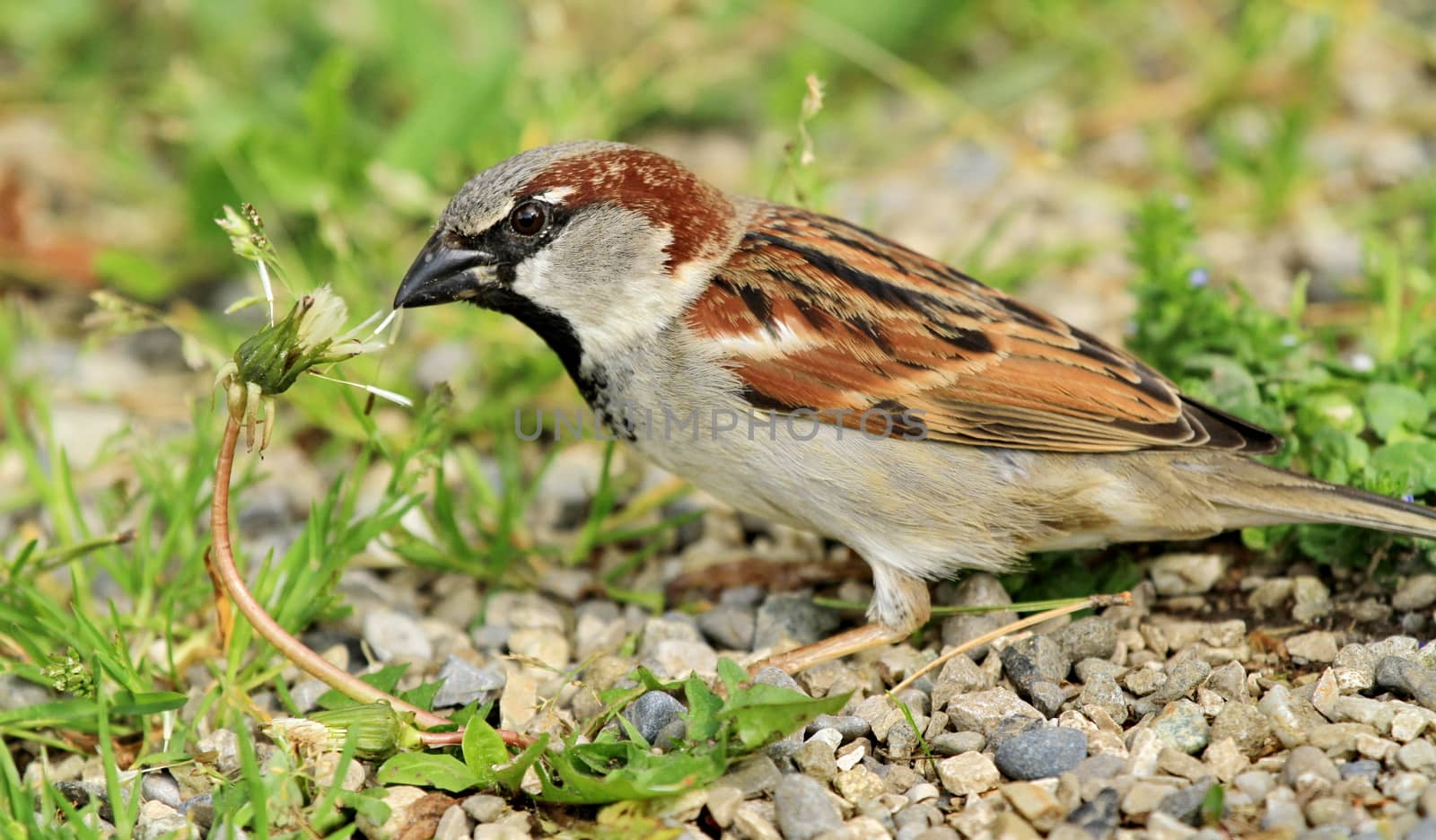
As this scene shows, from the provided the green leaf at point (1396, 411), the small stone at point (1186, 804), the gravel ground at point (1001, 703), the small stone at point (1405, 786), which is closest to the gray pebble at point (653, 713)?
the gravel ground at point (1001, 703)

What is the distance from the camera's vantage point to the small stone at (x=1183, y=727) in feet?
8.78

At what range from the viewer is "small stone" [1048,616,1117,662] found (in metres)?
3.08

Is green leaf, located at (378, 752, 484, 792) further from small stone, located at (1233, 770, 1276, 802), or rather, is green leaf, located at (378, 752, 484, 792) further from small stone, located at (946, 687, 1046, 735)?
small stone, located at (1233, 770, 1276, 802)

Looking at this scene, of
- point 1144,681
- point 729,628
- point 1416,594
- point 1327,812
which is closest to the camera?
point 1327,812

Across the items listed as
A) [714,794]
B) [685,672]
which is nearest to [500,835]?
[714,794]

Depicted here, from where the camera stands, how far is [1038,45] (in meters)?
5.64

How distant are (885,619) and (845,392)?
55 centimetres

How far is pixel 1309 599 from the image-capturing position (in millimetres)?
3240

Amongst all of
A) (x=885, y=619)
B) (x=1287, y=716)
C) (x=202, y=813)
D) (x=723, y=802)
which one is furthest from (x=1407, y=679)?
(x=202, y=813)

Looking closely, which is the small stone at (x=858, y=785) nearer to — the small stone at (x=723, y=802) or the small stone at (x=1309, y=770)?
the small stone at (x=723, y=802)

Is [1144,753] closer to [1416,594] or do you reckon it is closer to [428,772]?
[1416,594]

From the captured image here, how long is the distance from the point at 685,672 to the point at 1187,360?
5.08 feet

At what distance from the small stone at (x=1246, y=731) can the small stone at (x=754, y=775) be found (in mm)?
848

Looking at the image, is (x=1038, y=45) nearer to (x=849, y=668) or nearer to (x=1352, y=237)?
(x=1352, y=237)
